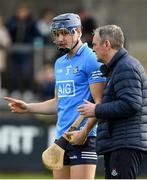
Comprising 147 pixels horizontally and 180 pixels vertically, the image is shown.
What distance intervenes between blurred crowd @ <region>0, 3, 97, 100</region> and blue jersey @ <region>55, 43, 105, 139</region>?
362 inches

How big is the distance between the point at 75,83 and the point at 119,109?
Result: 877 millimetres

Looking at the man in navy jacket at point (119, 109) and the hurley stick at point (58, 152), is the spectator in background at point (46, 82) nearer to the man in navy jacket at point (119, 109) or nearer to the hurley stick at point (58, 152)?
the hurley stick at point (58, 152)

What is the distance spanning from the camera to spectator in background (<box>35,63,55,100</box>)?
700 inches

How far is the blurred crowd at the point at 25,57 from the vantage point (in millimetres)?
18203

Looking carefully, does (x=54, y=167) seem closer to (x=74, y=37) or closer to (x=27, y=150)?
(x=74, y=37)

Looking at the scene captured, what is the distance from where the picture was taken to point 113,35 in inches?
A: 314

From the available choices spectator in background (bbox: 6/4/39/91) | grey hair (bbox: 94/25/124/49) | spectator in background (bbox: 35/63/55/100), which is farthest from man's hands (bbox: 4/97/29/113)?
spectator in background (bbox: 6/4/39/91)

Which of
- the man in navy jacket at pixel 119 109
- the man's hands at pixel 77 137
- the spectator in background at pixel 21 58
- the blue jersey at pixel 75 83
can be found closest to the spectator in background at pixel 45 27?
the spectator in background at pixel 21 58

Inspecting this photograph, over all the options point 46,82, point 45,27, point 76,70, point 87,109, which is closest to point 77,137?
point 87,109

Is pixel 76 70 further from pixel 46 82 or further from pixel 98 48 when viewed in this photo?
pixel 46 82

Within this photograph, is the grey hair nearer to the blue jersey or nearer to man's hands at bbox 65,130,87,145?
the blue jersey

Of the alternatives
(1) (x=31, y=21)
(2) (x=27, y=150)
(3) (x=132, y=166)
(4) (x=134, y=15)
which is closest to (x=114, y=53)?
(3) (x=132, y=166)

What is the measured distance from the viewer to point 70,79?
8.58m

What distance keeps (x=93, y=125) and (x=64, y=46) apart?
32.5 inches
